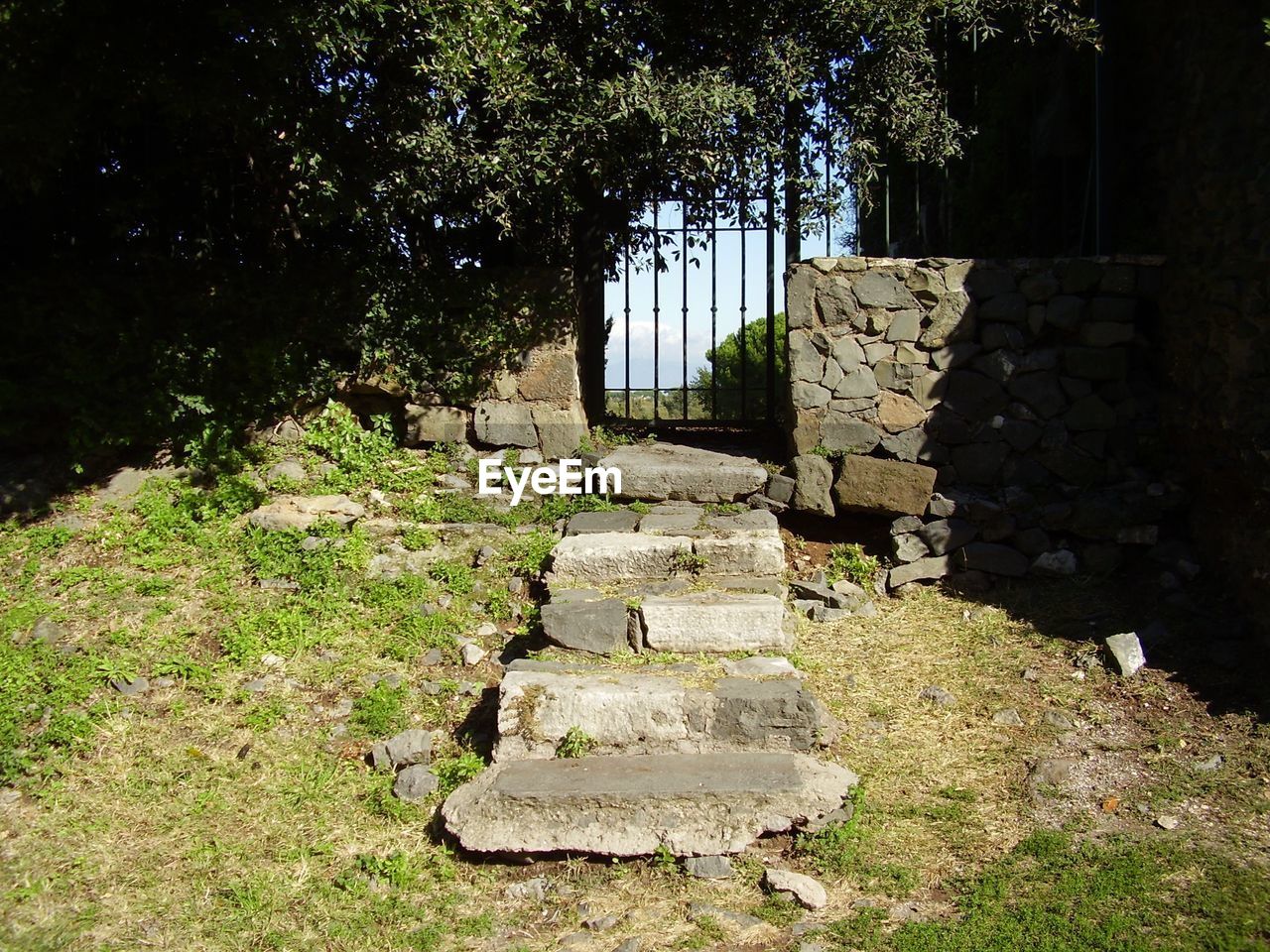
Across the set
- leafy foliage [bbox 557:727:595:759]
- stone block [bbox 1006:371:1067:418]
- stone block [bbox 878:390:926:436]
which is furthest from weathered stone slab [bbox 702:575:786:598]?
stone block [bbox 1006:371:1067:418]

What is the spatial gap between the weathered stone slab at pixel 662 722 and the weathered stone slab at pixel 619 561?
101 cm

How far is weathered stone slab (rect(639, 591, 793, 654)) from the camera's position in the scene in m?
4.48

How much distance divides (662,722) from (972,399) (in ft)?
9.77

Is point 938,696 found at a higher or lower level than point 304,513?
lower

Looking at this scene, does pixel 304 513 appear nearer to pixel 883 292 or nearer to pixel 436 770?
pixel 436 770

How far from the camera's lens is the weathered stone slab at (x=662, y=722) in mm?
3949

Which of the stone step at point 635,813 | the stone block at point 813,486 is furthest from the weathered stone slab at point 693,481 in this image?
the stone step at point 635,813

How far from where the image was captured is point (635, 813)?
3541mm

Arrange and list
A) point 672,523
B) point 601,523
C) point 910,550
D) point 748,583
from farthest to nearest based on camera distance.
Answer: point 910,550 < point 601,523 < point 672,523 < point 748,583

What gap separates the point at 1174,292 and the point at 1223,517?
131cm

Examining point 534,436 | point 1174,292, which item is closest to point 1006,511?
point 1174,292

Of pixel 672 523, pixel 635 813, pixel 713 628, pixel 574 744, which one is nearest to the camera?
pixel 635 813

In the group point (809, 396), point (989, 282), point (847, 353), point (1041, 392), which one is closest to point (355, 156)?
point (809, 396)

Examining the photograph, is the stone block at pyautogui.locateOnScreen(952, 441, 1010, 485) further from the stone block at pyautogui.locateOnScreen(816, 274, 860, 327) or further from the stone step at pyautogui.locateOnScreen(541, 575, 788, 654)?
the stone step at pyautogui.locateOnScreen(541, 575, 788, 654)
